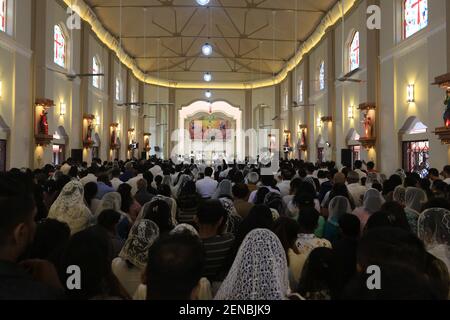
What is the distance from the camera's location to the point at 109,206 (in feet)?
17.4

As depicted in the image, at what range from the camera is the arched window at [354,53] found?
708 inches

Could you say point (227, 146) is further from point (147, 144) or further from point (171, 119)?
point (147, 144)

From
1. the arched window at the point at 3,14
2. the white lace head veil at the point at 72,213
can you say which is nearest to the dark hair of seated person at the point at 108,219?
the white lace head veil at the point at 72,213

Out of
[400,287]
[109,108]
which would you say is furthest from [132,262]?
[109,108]

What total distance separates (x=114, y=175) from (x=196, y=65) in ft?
78.2

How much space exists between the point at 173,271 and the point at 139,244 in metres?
1.57

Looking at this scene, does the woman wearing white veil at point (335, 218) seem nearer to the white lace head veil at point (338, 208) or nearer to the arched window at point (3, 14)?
the white lace head veil at point (338, 208)

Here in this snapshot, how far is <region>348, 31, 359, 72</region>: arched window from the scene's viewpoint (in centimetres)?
1798

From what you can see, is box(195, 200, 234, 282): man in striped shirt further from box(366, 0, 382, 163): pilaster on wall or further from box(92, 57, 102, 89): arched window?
box(92, 57, 102, 89): arched window

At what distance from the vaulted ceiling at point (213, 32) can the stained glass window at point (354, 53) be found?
238cm

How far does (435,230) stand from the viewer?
3.97 meters

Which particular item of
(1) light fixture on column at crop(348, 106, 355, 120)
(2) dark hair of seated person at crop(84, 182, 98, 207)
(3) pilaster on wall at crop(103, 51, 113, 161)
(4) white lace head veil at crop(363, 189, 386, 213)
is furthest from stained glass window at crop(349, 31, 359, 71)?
(2) dark hair of seated person at crop(84, 182, 98, 207)
